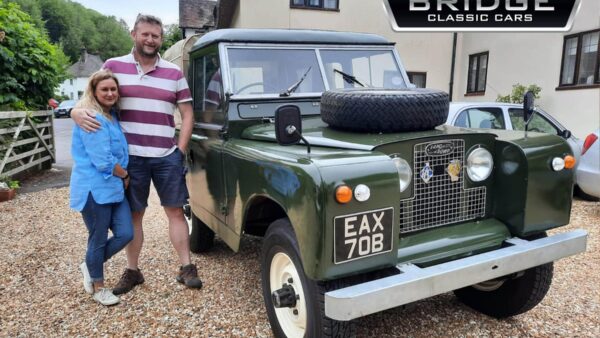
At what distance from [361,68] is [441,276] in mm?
2156

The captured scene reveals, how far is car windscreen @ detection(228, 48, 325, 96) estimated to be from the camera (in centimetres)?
341

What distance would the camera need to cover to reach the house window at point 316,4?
12.8m

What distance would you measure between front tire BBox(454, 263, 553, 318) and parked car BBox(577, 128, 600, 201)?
3.46 metres

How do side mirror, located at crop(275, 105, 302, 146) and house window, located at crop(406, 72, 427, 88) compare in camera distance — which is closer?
side mirror, located at crop(275, 105, 302, 146)

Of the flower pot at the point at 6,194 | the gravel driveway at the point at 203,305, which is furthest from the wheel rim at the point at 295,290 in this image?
the flower pot at the point at 6,194

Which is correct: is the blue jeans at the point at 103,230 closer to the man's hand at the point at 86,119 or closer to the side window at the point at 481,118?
the man's hand at the point at 86,119

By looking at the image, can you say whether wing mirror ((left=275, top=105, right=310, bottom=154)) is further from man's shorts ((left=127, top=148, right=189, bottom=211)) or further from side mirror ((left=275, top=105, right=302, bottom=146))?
man's shorts ((left=127, top=148, right=189, bottom=211))

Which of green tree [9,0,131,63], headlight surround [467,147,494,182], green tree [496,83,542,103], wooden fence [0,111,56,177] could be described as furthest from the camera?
green tree [9,0,131,63]

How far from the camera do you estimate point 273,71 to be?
11.5 feet

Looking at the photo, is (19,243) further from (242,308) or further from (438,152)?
(438,152)

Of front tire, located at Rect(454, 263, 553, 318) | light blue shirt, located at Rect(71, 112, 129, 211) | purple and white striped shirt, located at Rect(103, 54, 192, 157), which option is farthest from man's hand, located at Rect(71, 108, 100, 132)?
front tire, located at Rect(454, 263, 553, 318)

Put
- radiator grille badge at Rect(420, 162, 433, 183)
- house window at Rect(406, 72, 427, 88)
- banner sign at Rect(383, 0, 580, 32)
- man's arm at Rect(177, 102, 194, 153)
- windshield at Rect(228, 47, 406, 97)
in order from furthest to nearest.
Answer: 1. house window at Rect(406, 72, 427, 88)
2. banner sign at Rect(383, 0, 580, 32)
3. man's arm at Rect(177, 102, 194, 153)
4. windshield at Rect(228, 47, 406, 97)
5. radiator grille badge at Rect(420, 162, 433, 183)

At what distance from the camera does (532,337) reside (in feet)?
9.42

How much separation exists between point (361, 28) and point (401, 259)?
12181 mm
